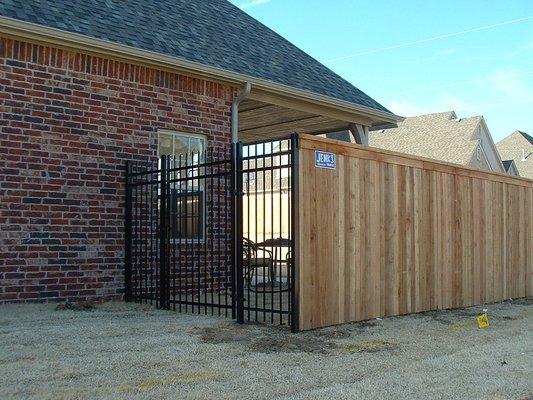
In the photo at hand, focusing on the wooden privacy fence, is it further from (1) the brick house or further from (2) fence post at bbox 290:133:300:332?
(1) the brick house

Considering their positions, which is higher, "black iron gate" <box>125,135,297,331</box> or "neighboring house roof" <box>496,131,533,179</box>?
"neighboring house roof" <box>496,131,533,179</box>

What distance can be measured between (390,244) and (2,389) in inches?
196

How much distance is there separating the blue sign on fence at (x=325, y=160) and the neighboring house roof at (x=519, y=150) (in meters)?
29.8

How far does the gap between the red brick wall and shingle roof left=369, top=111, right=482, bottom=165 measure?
60.4ft

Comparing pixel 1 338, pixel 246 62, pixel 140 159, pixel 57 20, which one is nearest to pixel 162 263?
pixel 140 159

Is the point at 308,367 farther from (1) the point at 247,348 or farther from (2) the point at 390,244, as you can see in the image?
(2) the point at 390,244

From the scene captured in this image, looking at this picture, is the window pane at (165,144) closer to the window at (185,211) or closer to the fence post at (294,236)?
the window at (185,211)

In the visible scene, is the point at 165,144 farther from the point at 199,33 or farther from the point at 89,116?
the point at 199,33

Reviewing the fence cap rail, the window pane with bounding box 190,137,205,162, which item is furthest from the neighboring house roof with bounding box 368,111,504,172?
the window pane with bounding box 190,137,205,162

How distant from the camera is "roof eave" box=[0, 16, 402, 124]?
26.2 ft

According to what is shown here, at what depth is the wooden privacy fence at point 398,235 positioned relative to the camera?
22.7ft

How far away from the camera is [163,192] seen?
330 inches

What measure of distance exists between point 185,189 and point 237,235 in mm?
2014

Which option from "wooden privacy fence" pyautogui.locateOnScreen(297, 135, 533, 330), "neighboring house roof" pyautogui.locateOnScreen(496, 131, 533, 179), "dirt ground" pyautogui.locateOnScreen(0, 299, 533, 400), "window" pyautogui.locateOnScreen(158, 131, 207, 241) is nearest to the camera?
"dirt ground" pyautogui.locateOnScreen(0, 299, 533, 400)
